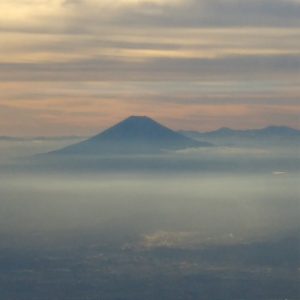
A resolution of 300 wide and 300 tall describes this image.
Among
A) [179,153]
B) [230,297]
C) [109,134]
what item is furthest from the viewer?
[179,153]

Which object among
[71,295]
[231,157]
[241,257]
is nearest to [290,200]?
[231,157]

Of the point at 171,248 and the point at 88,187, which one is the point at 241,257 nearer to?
the point at 171,248

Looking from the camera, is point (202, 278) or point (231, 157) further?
point (231, 157)

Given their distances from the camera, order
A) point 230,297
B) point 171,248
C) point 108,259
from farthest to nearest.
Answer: point 171,248 → point 108,259 → point 230,297

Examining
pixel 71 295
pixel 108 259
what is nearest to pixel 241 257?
pixel 108 259

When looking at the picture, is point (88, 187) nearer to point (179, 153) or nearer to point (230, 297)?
point (179, 153)

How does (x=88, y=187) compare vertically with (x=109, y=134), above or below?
below

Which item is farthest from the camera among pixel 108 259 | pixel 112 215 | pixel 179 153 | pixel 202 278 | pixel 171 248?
pixel 179 153
